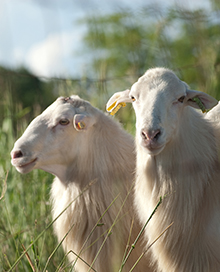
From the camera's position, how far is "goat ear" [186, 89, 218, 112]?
2.59m

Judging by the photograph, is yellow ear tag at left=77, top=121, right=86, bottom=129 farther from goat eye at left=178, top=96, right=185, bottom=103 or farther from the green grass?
goat eye at left=178, top=96, right=185, bottom=103

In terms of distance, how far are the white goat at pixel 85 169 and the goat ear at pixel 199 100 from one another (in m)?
0.92

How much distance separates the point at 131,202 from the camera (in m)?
3.16

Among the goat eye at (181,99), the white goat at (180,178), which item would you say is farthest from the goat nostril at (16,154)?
the goat eye at (181,99)

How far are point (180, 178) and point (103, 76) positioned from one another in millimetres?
1375

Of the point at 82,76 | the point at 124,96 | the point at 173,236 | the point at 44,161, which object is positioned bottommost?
the point at 173,236

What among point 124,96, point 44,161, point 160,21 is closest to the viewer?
point 160,21

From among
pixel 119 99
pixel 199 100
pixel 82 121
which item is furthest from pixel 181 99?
pixel 82 121

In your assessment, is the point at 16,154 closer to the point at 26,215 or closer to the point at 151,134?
the point at 26,215

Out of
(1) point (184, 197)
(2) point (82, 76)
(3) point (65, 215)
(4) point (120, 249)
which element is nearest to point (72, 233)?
(3) point (65, 215)

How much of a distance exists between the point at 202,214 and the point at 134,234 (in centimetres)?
76

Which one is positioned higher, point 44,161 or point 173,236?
point 44,161

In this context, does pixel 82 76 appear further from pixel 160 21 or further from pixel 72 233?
pixel 160 21

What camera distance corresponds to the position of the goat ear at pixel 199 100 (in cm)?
259
